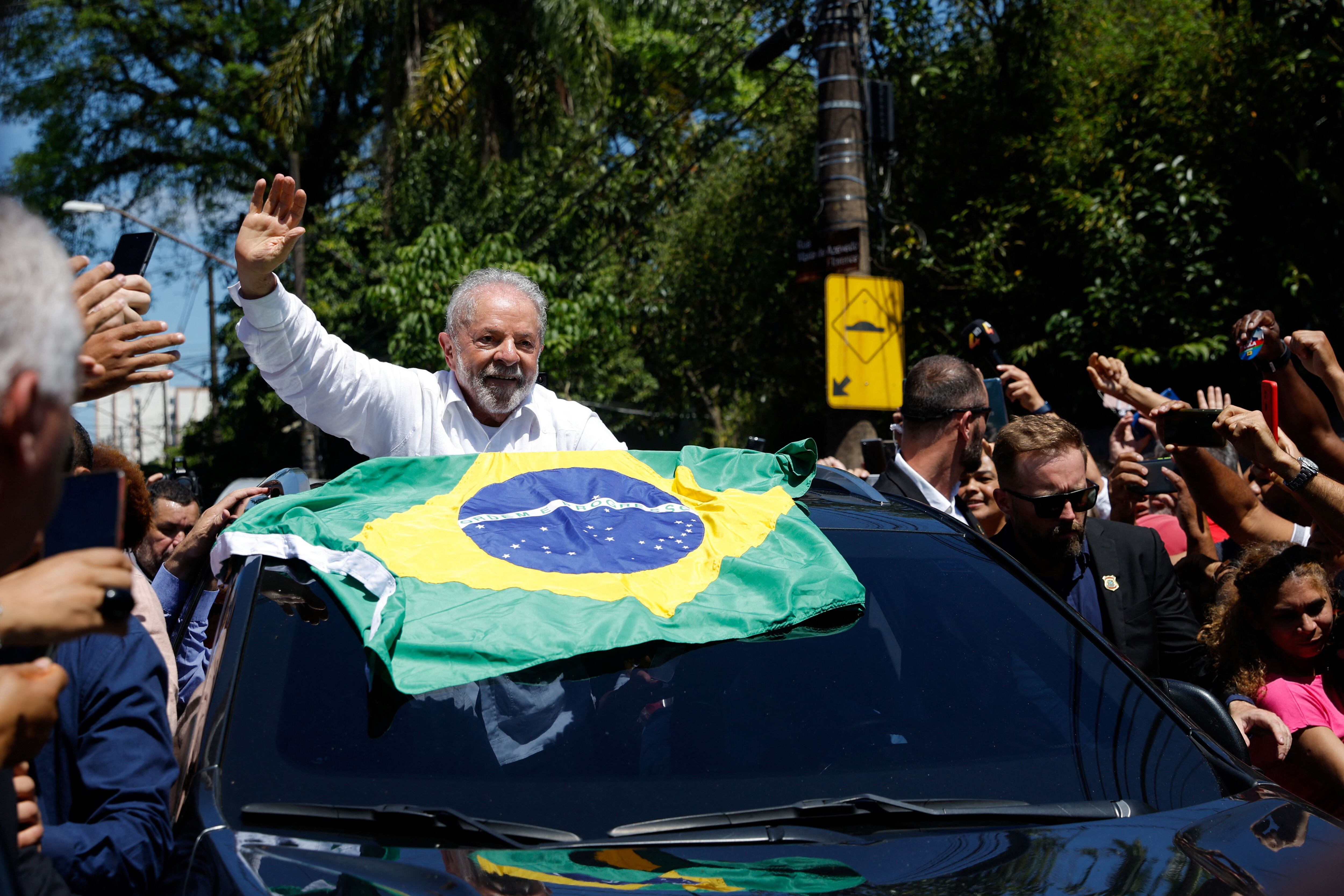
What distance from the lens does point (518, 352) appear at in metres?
3.71

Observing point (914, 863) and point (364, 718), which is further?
point (364, 718)

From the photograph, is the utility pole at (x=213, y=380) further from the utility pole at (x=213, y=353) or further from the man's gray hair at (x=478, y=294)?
the man's gray hair at (x=478, y=294)

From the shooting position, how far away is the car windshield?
2.04 metres

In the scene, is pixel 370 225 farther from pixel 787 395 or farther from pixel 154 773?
pixel 154 773

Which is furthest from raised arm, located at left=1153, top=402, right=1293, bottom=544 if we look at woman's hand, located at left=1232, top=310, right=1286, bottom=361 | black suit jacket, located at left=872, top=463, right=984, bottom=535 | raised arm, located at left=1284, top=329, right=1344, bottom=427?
black suit jacket, located at left=872, top=463, right=984, bottom=535

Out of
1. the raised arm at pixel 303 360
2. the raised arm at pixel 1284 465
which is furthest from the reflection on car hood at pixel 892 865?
the raised arm at pixel 1284 465

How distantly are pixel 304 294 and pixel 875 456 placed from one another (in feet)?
50.8

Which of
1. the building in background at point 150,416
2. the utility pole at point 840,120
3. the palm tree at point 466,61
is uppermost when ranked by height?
the palm tree at point 466,61

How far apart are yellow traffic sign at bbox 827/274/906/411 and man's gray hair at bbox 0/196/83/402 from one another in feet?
20.2

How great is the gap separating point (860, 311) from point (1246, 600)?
13.3 ft

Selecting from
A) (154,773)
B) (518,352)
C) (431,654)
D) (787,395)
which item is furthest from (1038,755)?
(787,395)

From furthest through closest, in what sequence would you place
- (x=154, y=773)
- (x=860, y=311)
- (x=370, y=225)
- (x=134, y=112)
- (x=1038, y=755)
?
(x=134, y=112)
(x=370, y=225)
(x=860, y=311)
(x=1038, y=755)
(x=154, y=773)

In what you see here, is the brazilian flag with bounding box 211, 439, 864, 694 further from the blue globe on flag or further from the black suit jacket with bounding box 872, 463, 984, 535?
the black suit jacket with bounding box 872, 463, 984, 535

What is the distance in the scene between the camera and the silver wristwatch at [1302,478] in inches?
139
